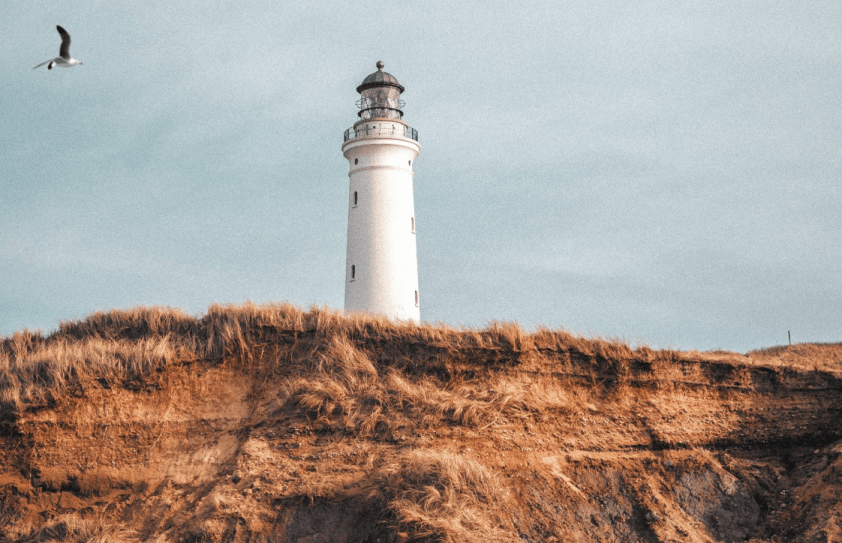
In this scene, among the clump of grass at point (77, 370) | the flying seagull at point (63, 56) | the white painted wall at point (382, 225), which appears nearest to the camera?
the flying seagull at point (63, 56)

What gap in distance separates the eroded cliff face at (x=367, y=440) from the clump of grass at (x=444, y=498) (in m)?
0.03

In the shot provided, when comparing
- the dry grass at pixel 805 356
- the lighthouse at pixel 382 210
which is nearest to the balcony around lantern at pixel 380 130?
the lighthouse at pixel 382 210

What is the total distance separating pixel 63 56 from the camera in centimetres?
1047

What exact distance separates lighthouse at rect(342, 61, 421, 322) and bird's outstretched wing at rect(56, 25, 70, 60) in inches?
523

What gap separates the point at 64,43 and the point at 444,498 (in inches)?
288

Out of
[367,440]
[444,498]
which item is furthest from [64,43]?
[444,498]

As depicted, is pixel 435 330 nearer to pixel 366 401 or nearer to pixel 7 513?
pixel 366 401

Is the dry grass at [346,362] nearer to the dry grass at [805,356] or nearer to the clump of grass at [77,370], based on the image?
the clump of grass at [77,370]

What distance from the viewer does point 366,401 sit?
1295 cm

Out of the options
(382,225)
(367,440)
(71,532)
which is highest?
(382,225)

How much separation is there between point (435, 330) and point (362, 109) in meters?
13.0

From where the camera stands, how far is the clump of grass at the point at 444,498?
10789mm

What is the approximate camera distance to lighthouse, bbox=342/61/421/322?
23375mm

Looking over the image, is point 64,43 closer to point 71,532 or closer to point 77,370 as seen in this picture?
point 77,370
